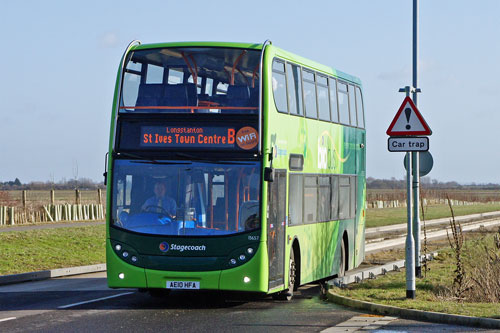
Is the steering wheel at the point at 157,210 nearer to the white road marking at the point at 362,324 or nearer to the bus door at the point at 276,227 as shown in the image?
the bus door at the point at 276,227

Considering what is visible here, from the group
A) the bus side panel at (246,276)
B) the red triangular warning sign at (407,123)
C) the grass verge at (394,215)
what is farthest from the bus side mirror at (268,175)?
the grass verge at (394,215)

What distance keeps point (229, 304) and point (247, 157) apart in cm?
289

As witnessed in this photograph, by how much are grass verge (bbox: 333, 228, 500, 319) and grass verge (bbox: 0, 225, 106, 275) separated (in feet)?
31.2

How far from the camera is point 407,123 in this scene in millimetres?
15148

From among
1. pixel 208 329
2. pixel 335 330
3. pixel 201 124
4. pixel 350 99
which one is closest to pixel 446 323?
pixel 335 330

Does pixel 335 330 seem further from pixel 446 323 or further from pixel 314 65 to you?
pixel 314 65

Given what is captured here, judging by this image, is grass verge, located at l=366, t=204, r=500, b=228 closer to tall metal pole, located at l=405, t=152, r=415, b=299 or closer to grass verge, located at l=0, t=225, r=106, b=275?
grass verge, located at l=0, t=225, r=106, b=275

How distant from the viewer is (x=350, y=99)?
20.7m

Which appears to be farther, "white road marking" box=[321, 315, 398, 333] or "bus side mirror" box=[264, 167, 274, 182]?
"bus side mirror" box=[264, 167, 274, 182]

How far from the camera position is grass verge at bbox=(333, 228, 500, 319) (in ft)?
45.4

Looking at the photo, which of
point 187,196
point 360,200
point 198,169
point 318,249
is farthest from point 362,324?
point 360,200

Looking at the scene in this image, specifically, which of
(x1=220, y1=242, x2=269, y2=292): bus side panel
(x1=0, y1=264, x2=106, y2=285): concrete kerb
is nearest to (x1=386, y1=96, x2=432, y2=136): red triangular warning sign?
(x1=220, y1=242, x2=269, y2=292): bus side panel

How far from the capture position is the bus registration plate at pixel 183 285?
47.2ft

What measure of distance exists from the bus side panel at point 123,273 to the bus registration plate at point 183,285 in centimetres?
43
